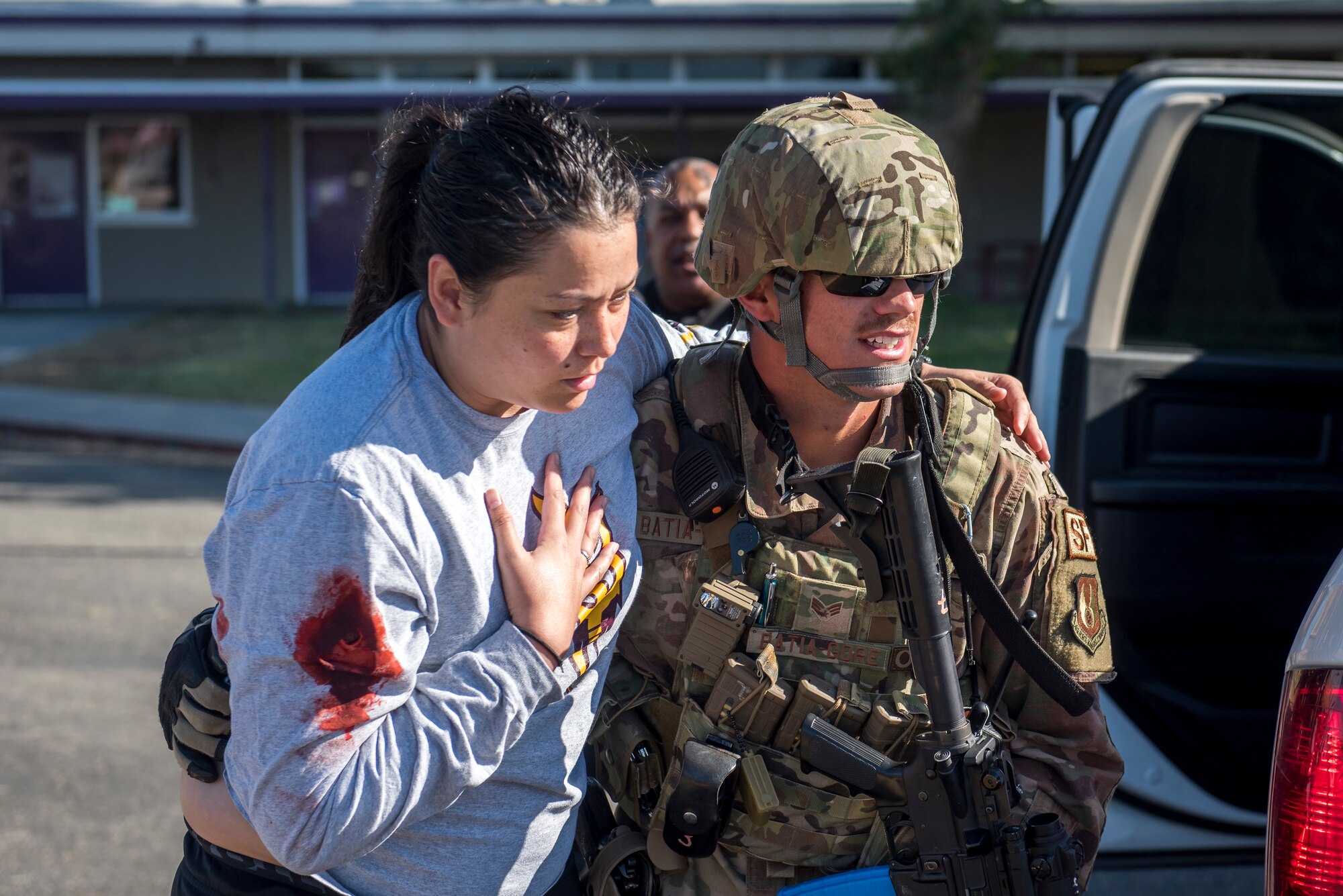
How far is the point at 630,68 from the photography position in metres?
19.8

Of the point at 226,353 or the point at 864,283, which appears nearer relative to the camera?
the point at 864,283

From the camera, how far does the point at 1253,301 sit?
133 inches

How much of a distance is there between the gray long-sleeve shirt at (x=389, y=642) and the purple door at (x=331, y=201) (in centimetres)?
1937

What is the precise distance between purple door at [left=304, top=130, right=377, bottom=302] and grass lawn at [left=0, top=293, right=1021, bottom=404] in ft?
7.62

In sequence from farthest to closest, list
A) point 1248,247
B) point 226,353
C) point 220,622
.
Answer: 1. point 226,353
2. point 1248,247
3. point 220,622

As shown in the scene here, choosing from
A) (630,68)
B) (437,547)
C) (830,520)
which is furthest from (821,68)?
(437,547)

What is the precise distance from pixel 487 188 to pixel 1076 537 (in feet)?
3.16

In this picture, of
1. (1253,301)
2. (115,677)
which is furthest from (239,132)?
(1253,301)

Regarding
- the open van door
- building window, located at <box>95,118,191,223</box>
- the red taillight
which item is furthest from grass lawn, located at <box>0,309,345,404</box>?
the red taillight

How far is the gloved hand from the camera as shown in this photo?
5.18ft

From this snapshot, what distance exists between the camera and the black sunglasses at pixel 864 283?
174cm

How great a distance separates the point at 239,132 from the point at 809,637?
1994cm

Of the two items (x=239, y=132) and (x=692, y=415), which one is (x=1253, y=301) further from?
(x=239, y=132)

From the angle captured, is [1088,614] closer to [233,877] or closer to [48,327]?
[233,877]
